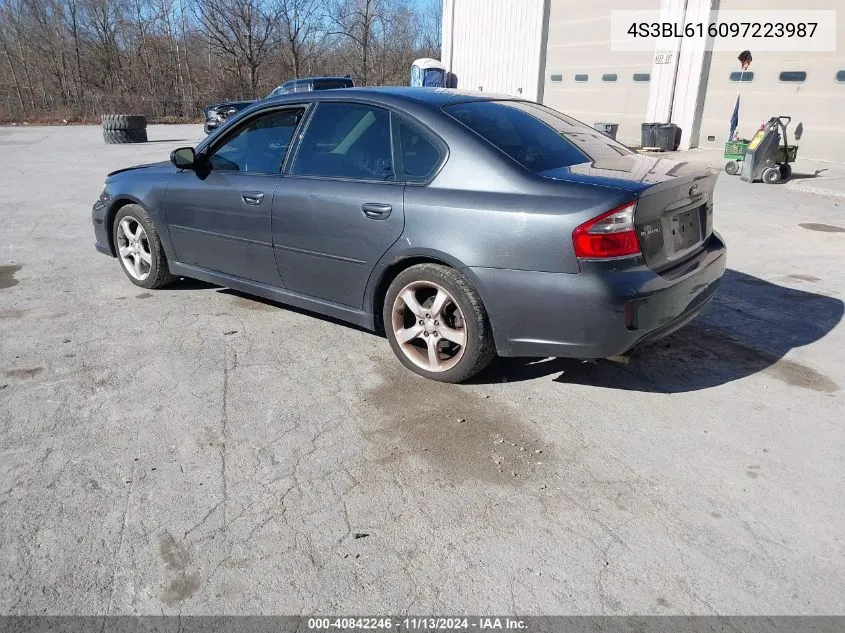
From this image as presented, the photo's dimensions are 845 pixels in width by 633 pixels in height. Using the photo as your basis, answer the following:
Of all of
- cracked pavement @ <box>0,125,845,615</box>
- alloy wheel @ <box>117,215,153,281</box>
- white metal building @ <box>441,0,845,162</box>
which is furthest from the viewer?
white metal building @ <box>441,0,845,162</box>

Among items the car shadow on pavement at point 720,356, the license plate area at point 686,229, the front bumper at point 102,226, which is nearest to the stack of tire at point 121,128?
the front bumper at point 102,226

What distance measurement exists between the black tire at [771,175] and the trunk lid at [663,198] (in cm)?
915

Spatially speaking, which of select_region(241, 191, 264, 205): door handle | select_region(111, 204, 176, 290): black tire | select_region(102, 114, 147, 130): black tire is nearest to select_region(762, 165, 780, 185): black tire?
select_region(241, 191, 264, 205): door handle

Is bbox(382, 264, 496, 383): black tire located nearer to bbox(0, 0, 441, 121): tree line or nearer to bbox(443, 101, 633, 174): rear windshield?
bbox(443, 101, 633, 174): rear windshield

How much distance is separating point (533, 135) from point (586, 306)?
1.25 metres

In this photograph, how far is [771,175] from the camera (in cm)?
1154

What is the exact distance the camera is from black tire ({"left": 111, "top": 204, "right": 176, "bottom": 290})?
5137 mm

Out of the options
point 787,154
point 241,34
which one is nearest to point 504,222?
point 787,154

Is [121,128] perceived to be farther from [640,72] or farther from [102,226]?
[102,226]

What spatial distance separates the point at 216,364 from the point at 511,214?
2.11m

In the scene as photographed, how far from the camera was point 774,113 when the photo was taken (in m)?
14.4

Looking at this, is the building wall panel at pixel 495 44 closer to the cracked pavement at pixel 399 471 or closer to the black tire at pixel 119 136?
the black tire at pixel 119 136

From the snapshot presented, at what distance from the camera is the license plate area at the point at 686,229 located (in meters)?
3.39

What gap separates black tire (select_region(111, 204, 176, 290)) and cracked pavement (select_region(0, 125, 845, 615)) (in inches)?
18.5
